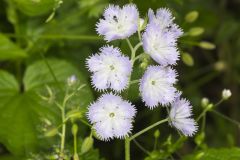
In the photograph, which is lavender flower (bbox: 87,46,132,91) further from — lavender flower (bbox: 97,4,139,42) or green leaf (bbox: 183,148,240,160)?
green leaf (bbox: 183,148,240,160)

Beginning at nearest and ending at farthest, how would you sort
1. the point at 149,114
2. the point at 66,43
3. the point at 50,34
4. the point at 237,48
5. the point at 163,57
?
1. the point at 163,57
2. the point at 50,34
3. the point at 66,43
4. the point at 149,114
5. the point at 237,48

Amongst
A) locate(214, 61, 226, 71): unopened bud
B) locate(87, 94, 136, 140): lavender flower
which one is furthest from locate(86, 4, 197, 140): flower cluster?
locate(214, 61, 226, 71): unopened bud

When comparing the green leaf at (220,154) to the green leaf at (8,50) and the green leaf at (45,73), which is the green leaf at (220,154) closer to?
the green leaf at (45,73)

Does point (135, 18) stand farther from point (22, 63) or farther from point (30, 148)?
point (22, 63)

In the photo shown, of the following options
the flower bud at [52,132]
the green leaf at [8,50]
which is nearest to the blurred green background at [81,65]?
the green leaf at [8,50]

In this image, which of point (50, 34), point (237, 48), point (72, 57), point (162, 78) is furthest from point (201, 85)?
point (162, 78)

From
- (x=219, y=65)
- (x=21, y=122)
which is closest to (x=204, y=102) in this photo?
(x=21, y=122)
